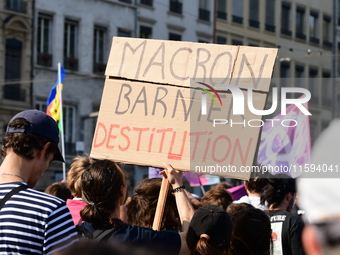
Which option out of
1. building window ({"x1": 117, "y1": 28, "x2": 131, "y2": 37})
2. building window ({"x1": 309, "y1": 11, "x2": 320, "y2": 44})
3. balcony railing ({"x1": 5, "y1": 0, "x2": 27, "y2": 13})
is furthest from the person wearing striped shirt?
building window ({"x1": 309, "y1": 11, "x2": 320, "y2": 44})

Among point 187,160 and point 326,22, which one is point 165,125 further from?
point 326,22

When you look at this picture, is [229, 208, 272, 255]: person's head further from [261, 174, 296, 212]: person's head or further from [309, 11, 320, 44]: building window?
[309, 11, 320, 44]: building window

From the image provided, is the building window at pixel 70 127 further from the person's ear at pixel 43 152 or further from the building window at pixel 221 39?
the person's ear at pixel 43 152

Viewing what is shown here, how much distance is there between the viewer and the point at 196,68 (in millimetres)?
3939

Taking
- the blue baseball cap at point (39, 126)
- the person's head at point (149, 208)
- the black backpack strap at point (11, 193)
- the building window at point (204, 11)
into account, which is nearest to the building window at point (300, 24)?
the building window at point (204, 11)

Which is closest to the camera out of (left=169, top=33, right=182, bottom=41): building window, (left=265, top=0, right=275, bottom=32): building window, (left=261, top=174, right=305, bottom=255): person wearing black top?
(left=261, top=174, right=305, bottom=255): person wearing black top

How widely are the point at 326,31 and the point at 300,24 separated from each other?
6.86 ft

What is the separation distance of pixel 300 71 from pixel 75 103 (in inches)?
623

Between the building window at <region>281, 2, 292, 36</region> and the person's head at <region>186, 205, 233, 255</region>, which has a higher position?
the building window at <region>281, 2, 292, 36</region>

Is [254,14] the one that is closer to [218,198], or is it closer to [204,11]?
[204,11]

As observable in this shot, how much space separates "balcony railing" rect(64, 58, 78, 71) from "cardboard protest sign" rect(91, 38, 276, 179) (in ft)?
72.7

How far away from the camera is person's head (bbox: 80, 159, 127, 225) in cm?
296

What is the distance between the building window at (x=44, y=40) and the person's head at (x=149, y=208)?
22.1m

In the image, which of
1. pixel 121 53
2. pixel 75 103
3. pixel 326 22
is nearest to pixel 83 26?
pixel 75 103
